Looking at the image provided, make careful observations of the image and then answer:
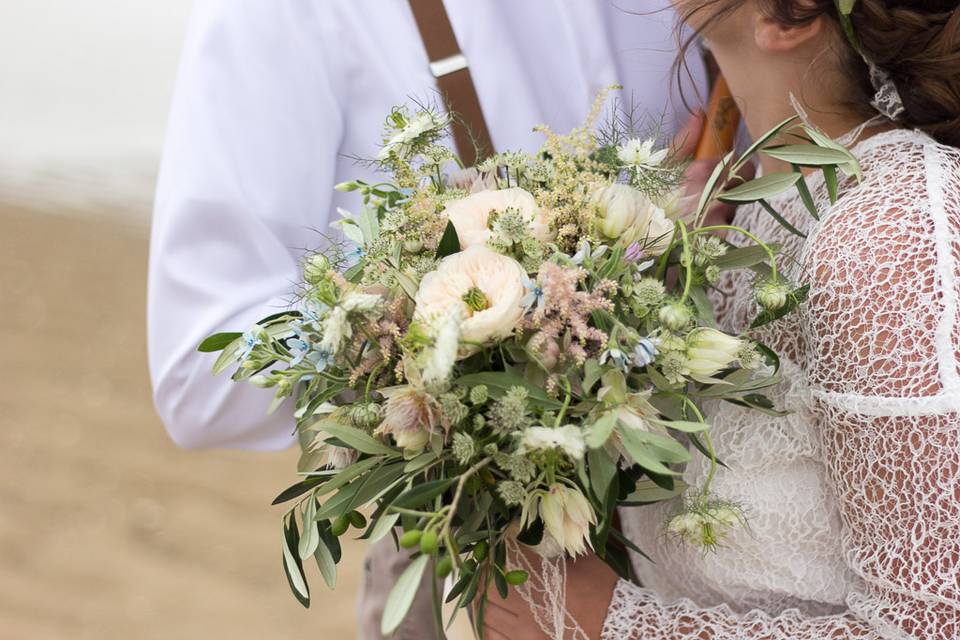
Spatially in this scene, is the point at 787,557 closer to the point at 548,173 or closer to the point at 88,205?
the point at 548,173

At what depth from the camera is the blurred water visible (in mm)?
11289

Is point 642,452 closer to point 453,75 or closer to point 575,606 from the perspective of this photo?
point 575,606

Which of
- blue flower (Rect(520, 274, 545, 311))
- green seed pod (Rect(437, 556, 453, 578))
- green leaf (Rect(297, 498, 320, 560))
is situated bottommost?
green leaf (Rect(297, 498, 320, 560))

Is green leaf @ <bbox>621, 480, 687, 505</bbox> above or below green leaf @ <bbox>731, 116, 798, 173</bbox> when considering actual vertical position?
below

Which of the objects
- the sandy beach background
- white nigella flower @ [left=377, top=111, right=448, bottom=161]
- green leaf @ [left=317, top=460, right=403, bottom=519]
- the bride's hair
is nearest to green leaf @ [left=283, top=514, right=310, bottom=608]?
green leaf @ [left=317, top=460, right=403, bottom=519]

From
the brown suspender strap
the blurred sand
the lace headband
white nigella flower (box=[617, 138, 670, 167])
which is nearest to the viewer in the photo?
white nigella flower (box=[617, 138, 670, 167])

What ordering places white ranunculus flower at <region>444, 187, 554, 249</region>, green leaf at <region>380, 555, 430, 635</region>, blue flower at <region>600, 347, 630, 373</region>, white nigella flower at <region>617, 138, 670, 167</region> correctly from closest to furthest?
green leaf at <region>380, 555, 430, 635</region>
blue flower at <region>600, 347, 630, 373</region>
white ranunculus flower at <region>444, 187, 554, 249</region>
white nigella flower at <region>617, 138, 670, 167</region>

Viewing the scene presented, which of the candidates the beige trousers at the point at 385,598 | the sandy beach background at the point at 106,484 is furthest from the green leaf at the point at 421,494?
the sandy beach background at the point at 106,484

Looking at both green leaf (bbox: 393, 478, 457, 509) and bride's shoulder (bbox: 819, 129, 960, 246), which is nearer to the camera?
green leaf (bbox: 393, 478, 457, 509)

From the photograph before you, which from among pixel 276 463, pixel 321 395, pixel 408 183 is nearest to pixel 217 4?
pixel 408 183

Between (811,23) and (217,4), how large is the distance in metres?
0.87

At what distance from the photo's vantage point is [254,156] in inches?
56.1

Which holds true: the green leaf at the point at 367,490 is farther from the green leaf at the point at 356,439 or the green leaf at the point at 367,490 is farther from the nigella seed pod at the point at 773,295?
the nigella seed pod at the point at 773,295

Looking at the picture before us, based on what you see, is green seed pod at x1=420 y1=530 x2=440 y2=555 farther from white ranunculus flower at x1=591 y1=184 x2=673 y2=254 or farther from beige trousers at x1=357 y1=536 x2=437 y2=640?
Result: beige trousers at x1=357 y1=536 x2=437 y2=640
